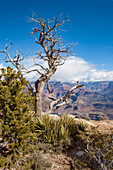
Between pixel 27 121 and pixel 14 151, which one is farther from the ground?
pixel 27 121

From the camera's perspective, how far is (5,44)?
11.5m

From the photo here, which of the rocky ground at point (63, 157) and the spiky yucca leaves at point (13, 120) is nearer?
the spiky yucca leaves at point (13, 120)

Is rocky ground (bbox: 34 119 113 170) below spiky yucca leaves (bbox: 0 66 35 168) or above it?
below

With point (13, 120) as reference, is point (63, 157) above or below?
below

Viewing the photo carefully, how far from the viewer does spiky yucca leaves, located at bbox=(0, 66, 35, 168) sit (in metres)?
3.71

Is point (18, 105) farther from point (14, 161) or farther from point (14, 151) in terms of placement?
point (14, 161)

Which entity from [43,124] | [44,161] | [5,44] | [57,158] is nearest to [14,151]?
[44,161]

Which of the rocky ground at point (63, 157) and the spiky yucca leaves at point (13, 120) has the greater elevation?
the spiky yucca leaves at point (13, 120)

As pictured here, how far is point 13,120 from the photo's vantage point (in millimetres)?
3732

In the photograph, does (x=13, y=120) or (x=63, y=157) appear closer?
(x=13, y=120)

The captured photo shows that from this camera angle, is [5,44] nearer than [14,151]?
No

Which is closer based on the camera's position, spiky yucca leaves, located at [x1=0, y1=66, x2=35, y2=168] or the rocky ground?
spiky yucca leaves, located at [x1=0, y1=66, x2=35, y2=168]

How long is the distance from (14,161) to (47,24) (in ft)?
35.2

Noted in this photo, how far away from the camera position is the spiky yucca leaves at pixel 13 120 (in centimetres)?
371
